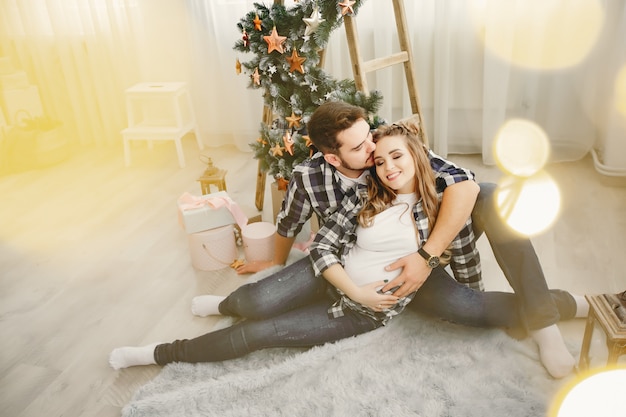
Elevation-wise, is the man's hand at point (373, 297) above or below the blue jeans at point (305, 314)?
above

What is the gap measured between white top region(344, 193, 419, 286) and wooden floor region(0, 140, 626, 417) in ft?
1.80

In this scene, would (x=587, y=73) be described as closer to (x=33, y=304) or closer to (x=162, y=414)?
(x=162, y=414)

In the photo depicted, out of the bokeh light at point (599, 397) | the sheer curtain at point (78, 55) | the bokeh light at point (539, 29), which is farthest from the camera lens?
the sheer curtain at point (78, 55)

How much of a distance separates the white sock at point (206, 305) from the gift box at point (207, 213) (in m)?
0.31

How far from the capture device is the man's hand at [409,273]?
150 cm

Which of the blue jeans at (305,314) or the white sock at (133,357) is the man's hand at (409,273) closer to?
the blue jeans at (305,314)

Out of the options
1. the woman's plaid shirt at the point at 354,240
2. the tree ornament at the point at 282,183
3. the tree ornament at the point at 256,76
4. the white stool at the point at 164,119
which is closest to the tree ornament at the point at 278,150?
the tree ornament at the point at 282,183

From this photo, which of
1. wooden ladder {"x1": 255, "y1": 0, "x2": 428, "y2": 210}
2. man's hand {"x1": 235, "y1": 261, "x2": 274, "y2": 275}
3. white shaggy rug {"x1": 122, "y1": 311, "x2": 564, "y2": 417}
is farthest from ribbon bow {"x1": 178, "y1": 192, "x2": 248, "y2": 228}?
white shaggy rug {"x1": 122, "y1": 311, "x2": 564, "y2": 417}

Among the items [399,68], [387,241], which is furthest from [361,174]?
[399,68]

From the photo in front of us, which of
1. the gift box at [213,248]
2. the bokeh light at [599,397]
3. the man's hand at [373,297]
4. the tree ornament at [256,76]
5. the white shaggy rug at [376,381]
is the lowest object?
the white shaggy rug at [376,381]

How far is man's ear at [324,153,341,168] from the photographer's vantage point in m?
1.58

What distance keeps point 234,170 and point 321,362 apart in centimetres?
177

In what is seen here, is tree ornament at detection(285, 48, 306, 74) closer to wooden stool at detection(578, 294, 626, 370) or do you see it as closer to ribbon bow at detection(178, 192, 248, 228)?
ribbon bow at detection(178, 192, 248, 228)

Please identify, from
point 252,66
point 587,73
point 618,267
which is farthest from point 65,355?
point 587,73
